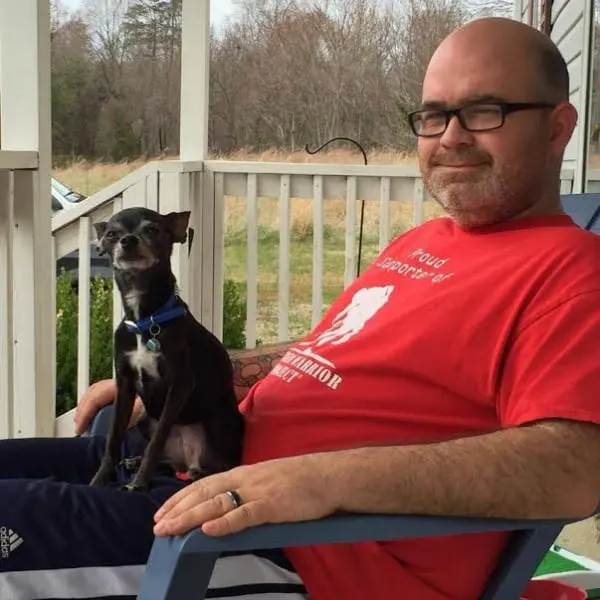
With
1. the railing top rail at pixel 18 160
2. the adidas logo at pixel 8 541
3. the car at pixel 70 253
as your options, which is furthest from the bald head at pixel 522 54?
the car at pixel 70 253

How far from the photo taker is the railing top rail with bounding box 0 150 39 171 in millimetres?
2621

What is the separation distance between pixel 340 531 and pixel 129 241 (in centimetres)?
77

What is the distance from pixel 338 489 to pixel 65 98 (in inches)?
109

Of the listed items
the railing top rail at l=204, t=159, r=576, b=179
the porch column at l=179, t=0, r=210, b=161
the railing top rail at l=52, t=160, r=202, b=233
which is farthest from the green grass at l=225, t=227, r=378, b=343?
the railing top rail at l=52, t=160, r=202, b=233

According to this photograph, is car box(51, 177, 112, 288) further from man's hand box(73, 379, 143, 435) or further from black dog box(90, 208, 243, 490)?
black dog box(90, 208, 243, 490)

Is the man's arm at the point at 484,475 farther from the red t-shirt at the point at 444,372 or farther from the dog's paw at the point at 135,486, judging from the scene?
the dog's paw at the point at 135,486

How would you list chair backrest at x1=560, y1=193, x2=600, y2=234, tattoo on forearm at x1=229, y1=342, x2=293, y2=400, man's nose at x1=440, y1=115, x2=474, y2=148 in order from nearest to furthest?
man's nose at x1=440, y1=115, x2=474, y2=148 → tattoo on forearm at x1=229, y1=342, x2=293, y2=400 → chair backrest at x1=560, y1=193, x2=600, y2=234

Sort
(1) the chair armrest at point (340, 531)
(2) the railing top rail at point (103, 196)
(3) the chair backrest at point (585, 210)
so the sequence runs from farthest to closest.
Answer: (2) the railing top rail at point (103, 196)
(3) the chair backrest at point (585, 210)
(1) the chair armrest at point (340, 531)

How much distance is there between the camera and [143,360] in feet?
5.30

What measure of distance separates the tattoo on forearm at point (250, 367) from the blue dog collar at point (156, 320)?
297 mm

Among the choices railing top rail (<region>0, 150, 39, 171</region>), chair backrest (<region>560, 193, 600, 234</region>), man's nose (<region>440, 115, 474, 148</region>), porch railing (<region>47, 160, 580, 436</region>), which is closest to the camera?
man's nose (<region>440, 115, 474, 148</region>)

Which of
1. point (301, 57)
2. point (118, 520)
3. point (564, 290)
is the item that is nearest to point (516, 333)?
point (564, 290)

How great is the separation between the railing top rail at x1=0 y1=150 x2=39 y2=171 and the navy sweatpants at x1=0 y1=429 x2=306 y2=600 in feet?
4.67

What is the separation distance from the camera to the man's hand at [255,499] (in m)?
0.99
